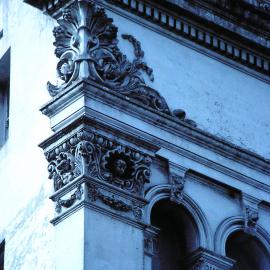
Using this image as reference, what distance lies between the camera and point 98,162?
36.1 m

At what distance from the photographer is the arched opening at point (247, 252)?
3809 cm

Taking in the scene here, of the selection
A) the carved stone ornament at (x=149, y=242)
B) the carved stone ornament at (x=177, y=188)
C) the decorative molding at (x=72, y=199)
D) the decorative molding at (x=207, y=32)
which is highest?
the decorative molding at (x=207, y=32)

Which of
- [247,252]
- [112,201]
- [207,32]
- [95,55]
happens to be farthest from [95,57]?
[247,252]

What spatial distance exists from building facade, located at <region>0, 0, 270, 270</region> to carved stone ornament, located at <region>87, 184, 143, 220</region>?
0.03 metres

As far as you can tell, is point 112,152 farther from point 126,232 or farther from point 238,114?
point 238,114

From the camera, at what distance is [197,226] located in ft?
122

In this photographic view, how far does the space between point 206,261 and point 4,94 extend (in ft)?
19.3

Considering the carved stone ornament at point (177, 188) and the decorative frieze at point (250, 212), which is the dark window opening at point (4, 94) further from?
the decorative frieze at point (250, 212)

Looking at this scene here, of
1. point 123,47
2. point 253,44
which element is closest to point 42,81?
point 123,47

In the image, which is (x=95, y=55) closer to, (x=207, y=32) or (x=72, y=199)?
(x=72, y=199)

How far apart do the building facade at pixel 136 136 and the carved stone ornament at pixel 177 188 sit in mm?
16

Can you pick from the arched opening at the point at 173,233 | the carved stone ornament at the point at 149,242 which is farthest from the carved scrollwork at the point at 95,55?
the carved stone ornament at the point at 149,242

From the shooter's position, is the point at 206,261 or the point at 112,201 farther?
the point at 206,261

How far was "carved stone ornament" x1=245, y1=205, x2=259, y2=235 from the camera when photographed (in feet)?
125
